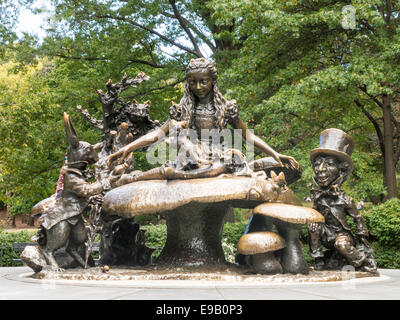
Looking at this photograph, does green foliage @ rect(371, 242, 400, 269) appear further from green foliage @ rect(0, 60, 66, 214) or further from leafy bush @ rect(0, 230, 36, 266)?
green foliage @ rect(0, 60, 66, 214)

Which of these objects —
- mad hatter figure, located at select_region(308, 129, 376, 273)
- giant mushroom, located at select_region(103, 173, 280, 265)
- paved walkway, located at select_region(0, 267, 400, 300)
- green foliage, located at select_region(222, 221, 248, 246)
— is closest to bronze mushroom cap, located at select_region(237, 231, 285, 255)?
giant mushroom, located at select_region(103, 173, 280, 265)

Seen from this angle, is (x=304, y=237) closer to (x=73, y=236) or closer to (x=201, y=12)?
(x=73, y=236)

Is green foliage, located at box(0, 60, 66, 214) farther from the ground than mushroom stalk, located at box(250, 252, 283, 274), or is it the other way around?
green foliage, located at box(0, 60, 66, 214)

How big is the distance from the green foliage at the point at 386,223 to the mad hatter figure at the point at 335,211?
4.22 meters

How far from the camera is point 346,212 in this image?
7.80 metres

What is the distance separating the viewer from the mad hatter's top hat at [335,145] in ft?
25.0

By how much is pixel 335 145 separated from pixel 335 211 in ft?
3.18

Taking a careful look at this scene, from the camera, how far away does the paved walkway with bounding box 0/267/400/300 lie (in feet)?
15.8

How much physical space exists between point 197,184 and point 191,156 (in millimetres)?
614

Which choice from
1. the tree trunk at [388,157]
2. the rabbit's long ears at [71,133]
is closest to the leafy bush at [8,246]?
the rabbit's long ears at [71,133]

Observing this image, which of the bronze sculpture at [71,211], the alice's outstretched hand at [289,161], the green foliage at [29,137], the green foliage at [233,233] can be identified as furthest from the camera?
the green foliage at [29,137]

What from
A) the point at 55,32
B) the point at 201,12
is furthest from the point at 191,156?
the point at 55,32

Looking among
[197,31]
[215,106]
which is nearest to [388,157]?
[197,31]

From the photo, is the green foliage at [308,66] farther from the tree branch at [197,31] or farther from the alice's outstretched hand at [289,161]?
the alice's outstretched hand at [289,161]
